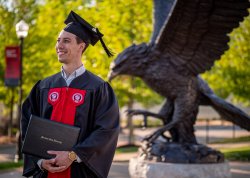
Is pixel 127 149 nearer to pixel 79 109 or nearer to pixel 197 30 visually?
pixel 197 30

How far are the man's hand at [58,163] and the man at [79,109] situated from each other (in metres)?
0.03

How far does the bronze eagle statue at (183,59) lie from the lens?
6.43 m

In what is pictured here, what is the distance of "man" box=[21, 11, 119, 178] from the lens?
297 cm

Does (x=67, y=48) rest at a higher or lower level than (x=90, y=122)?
higher

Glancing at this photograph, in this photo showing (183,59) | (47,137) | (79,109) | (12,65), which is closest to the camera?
(47,137)

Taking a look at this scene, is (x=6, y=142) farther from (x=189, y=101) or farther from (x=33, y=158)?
(x=33, y=158)

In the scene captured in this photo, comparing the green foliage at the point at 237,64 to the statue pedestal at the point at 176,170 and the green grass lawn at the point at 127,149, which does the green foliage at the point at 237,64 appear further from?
the statue pedestal at the point at 176,170

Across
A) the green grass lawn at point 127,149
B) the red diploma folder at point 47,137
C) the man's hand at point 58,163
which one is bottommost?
the green grass lawn at point 127,149

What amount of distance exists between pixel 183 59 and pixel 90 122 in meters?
4.31

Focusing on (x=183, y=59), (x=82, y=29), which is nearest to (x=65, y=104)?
(x=82, y=29)

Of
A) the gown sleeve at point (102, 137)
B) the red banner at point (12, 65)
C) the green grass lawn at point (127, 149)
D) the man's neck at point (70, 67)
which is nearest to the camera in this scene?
the gown sleeve at point (102, 137)

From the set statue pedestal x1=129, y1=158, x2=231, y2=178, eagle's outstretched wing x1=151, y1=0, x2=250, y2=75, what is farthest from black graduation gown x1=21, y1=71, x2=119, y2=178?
statue pedestal x1=129, y1=158, x2=231, y2=178

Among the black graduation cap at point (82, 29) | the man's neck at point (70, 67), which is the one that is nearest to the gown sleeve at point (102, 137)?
the man's neck at point (70, 67)

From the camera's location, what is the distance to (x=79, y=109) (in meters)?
3.04
